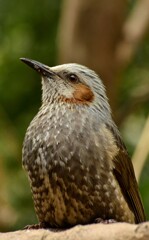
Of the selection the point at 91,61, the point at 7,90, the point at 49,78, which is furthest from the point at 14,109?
the point at 49,78

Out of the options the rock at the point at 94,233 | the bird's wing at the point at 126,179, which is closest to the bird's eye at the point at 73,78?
the bird's wing at the point at 126,179

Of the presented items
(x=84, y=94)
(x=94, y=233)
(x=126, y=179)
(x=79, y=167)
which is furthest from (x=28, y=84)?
(x=94, y=233)

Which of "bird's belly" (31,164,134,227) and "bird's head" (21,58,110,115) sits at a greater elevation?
"bird's head" (21,58,110,115)

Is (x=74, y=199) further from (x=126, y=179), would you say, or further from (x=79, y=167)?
(x=126, y=179)

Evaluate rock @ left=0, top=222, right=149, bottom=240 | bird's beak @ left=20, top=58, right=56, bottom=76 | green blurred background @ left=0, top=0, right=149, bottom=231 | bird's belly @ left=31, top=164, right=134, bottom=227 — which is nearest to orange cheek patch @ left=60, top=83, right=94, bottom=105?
bird's beak @ left=20, top=58, right=56, bottom=76

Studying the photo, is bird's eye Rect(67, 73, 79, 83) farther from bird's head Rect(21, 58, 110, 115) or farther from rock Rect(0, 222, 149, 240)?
rock Rect(0, 222, 149, 240)
